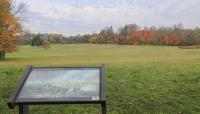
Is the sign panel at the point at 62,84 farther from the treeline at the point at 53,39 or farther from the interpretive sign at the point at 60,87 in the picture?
the treeline at the point at 53,39

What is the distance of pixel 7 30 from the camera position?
190ft

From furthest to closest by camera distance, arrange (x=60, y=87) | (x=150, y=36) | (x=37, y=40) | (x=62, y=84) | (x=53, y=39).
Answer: (x=53, y=39) < (x=150, y=36) < (x=37, y=40) < (x=62, y=84) < (x=60, y=87)

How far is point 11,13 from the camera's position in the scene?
59906 mm

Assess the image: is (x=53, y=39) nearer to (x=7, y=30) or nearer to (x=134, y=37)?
(x=134, y=37)

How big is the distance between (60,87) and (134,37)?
293ft

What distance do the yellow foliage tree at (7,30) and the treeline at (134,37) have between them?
12.2m

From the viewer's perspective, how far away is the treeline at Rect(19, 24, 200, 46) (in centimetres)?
8300

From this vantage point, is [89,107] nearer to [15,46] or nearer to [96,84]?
[96,84]

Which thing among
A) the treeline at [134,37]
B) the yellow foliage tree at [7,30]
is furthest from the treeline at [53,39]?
the yellow foliage tree at [7,30]

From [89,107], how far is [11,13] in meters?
51.5

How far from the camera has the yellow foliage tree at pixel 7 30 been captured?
56.6 m

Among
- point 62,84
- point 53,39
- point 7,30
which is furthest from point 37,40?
point 62,84

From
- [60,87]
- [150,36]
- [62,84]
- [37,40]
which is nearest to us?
[60,87]

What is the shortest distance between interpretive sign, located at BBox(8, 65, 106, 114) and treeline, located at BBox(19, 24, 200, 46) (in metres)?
63.3
